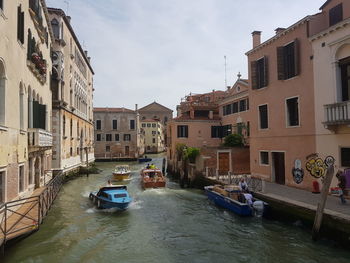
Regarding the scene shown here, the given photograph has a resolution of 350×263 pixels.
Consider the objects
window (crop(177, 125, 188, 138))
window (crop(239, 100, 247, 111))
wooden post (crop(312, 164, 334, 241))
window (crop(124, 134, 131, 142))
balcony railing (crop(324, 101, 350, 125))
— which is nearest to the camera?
wooden post (crop(312, 164, 334, 241))

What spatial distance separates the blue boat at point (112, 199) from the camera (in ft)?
41.3

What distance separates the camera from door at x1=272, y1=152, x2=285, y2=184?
1445cm

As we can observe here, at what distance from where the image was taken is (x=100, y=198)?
43.4ft

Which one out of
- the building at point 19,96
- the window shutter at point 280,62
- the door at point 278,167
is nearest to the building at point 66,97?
the building at point 19,96

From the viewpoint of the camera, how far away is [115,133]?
156 feet

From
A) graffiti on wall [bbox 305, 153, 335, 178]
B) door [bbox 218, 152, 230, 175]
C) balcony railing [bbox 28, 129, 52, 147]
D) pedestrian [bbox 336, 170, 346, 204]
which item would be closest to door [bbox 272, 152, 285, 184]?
graffiti on wall [bbox 305, 153, 335, 178]

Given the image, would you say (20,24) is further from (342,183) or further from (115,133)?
(115,133)

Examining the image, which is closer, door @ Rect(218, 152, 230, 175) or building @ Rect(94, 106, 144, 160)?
door @ Rect(218, 152, 230, 175)

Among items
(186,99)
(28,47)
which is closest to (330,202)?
(28,47)

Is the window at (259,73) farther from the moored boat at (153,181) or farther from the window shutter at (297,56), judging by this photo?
the moored boat at (153,181)

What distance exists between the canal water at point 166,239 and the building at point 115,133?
1358 inches

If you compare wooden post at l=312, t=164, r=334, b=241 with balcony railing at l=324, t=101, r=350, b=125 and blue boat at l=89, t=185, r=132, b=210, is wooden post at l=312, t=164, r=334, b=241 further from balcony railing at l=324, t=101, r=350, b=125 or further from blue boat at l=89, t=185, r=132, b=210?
blue boat at l=89, t=185, r=132, b=210

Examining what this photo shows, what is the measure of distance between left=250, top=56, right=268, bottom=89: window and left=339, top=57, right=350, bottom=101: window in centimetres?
455

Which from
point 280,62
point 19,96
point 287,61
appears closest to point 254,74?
point 280,62
